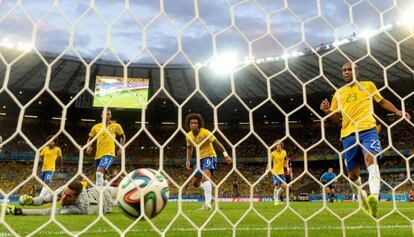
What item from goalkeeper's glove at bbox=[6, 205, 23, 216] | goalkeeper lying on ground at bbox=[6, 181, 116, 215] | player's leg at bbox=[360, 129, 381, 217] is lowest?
goalkeeper's glove at bbox=[6, 205, 23, 216]

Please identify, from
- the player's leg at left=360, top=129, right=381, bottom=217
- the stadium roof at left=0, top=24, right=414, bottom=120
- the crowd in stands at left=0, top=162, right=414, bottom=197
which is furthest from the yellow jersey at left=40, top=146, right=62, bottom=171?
the crowd in stands at left=0, top=162, right=414, bottom=197

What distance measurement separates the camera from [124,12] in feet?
6.61

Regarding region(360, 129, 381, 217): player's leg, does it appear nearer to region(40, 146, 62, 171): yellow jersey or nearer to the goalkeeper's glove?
the goalkeeper's glove

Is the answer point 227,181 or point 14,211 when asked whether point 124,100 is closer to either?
point 227,181

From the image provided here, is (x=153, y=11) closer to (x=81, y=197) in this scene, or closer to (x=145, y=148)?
(x=81, y=197)

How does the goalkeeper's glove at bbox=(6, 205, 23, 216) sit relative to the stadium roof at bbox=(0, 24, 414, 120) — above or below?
below

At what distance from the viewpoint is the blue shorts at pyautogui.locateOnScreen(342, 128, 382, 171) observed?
4.29 metres

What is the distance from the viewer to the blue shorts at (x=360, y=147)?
4289 mm

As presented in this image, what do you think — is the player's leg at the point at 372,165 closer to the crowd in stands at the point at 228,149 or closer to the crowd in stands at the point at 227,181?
the crowd in stands at the point at 227,181

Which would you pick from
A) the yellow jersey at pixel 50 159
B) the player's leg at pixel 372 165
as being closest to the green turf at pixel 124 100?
the yellow jersey at pixel 50 159

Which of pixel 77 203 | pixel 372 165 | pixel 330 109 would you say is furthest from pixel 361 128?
pixel 77 203

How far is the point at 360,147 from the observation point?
14.8 feet

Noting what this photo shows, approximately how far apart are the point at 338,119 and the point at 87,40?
267cm

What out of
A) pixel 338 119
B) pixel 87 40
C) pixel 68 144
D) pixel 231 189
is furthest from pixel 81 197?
pixel 68 144
